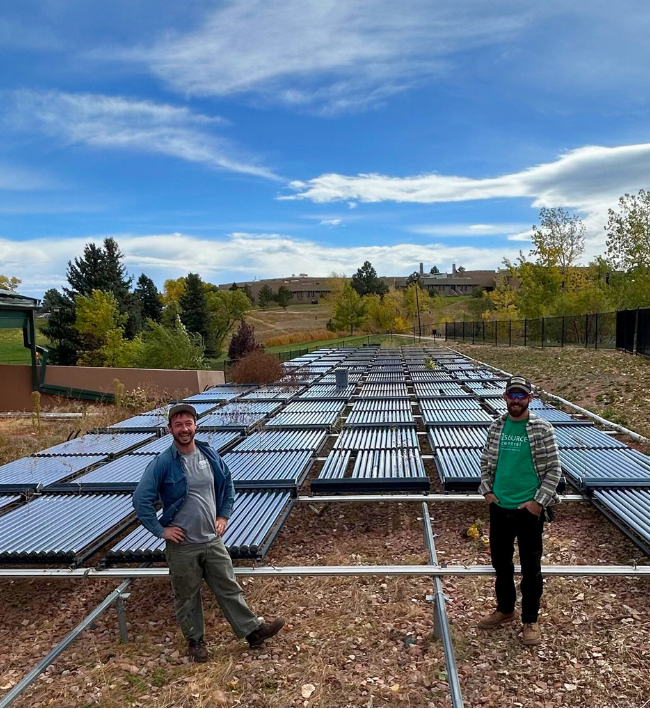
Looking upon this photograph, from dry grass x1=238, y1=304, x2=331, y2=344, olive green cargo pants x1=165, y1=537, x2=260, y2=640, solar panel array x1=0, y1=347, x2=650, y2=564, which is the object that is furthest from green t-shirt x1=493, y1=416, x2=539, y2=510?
dry grass x1=238, y1=304, x2=331, y2=344

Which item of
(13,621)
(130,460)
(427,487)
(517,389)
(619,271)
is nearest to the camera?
(517,389)

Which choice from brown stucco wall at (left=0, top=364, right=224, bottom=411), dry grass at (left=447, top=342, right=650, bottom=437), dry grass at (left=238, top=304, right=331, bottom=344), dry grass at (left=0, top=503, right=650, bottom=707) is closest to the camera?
dry grass at (left=0, top=503, right=650, bottom=707)

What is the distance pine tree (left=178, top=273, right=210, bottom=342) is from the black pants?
49.0 metres

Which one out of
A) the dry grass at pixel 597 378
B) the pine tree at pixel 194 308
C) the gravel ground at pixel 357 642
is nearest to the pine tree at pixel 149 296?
the pine tree at pixel 194 308

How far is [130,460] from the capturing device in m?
A: 7.97

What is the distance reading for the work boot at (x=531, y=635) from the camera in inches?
156

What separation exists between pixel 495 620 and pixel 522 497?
961mm

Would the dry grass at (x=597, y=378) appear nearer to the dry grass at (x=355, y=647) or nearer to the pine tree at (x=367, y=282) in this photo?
the dry grass at (x=355, y=647)

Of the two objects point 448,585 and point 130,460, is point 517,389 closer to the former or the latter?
point 448,585

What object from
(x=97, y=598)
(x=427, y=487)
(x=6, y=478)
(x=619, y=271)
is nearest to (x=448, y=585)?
(x=427, y=487)

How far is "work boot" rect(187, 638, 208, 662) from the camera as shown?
3.95 m

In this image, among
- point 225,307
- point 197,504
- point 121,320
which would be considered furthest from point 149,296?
point 197,504

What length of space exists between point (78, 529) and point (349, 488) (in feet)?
9.24

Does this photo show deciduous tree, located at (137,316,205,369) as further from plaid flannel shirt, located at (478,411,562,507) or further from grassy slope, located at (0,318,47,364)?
grassy slope, located at (0,318,47,364)
